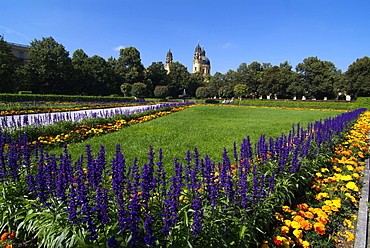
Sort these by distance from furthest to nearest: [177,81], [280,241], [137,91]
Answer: [177,81] → [137,91] → [280,241]

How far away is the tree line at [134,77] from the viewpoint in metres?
34.4

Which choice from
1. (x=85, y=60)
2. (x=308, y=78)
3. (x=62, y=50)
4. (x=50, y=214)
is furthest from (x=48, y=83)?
(x=308, y=78)

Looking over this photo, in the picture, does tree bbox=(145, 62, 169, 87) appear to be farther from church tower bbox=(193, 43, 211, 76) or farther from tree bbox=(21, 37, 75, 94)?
church tower bbox=(193, 43, 211, 76)

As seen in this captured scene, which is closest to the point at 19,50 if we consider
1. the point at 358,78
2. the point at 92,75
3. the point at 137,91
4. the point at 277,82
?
the point at 92,75

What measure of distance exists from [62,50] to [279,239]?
43475 mm

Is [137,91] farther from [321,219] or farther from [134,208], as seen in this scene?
[134,208]

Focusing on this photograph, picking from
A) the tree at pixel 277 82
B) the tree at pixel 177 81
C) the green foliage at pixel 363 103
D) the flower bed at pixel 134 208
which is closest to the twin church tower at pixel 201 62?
the tree at pixel 177 81

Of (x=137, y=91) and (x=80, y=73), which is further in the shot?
(x=80, y=73)

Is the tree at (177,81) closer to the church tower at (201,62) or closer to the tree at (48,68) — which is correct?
the tree at (48,68)

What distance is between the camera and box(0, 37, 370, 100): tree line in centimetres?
3438

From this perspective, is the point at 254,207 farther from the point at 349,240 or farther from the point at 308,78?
the point at 308,78

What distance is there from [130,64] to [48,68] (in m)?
21.9

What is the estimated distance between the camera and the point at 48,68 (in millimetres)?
34938

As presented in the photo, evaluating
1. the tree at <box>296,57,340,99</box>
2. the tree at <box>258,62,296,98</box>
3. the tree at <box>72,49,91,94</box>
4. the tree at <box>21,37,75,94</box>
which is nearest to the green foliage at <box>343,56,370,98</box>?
the tree at <box>296,57,340,99</box>
